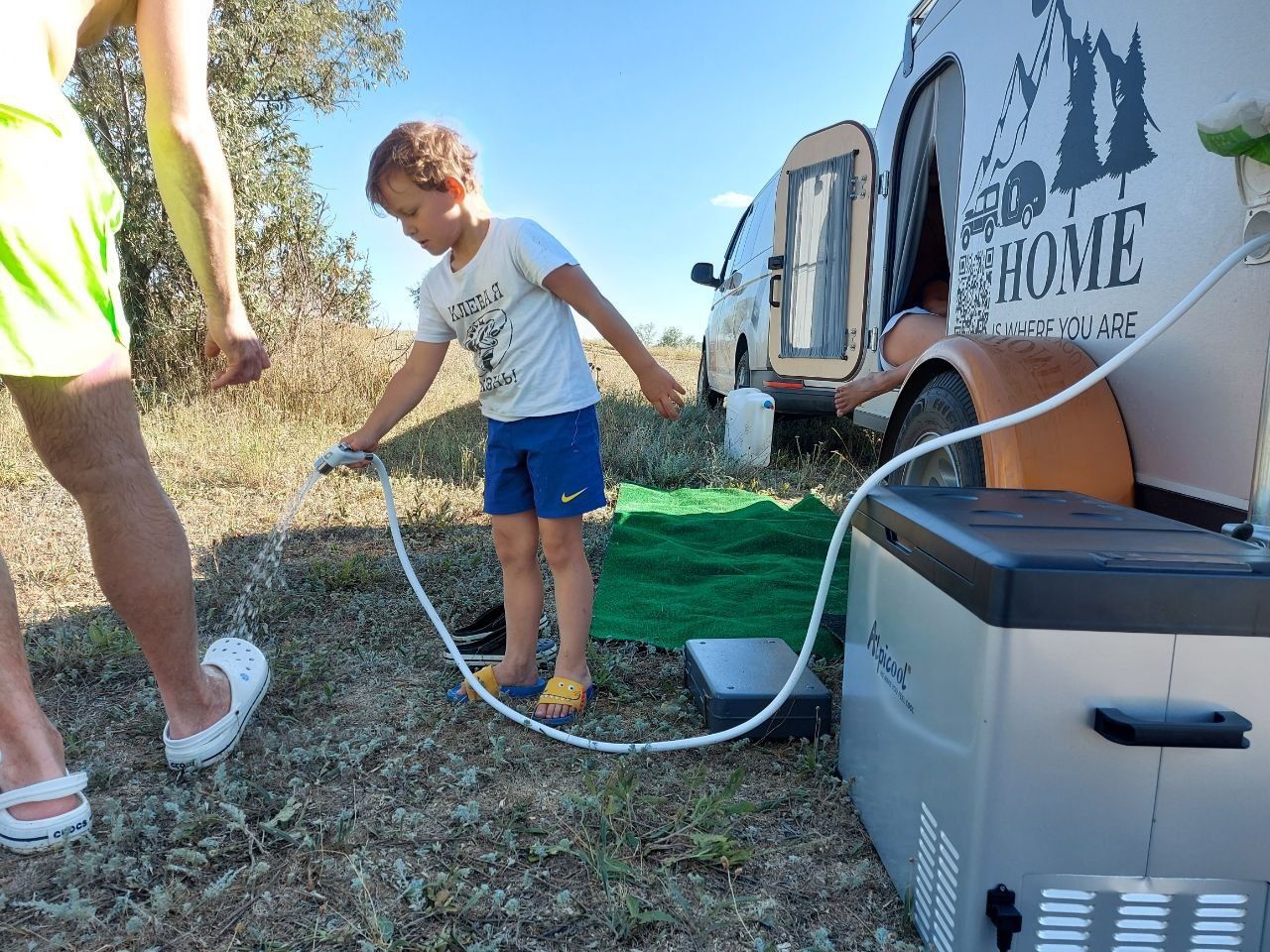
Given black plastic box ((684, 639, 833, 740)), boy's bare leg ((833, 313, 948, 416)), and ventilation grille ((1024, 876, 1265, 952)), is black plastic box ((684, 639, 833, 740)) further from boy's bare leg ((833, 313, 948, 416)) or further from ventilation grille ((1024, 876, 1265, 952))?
boy's bare leg ((833, 313, 948, 416))

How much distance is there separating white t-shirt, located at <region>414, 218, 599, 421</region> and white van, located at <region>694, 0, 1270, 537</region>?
1030 mm

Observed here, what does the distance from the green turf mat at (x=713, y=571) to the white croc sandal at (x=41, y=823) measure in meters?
1.53

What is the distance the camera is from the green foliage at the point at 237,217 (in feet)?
26.3

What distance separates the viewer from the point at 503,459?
232cm

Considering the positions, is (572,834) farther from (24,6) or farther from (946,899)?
(24,6)

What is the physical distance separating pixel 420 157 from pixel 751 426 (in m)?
4.24

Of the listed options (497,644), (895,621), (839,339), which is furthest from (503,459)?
(839,339)

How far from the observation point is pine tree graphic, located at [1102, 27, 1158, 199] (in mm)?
1887

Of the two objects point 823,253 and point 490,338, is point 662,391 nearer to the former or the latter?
point 490,338

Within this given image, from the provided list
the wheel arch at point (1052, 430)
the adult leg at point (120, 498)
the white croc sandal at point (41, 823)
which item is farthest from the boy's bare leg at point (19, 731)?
the wheel arch at point (1052, 430)

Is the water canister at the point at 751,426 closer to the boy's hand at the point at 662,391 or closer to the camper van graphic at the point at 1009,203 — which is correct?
the camper van graphic at the point at 1009,203

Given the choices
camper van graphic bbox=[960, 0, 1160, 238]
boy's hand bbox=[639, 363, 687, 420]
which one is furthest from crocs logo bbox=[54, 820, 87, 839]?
camper van graphic bbox=[960, 0, 1160, 238]

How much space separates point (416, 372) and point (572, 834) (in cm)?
137

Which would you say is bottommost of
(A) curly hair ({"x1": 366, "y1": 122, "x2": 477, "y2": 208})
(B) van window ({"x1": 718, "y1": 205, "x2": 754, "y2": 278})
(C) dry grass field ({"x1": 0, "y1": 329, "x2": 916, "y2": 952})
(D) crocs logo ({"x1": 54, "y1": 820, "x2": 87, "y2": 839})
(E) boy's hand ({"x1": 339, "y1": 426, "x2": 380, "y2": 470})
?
(C) dry grass field ({"x1": 0, "y1": 329, "x2": 916, "y2": 952})
